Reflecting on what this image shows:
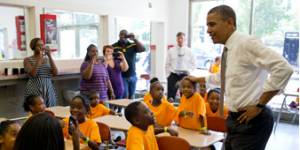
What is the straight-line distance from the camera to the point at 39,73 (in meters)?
4.08

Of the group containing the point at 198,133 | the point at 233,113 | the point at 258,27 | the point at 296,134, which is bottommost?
the point at 296,134

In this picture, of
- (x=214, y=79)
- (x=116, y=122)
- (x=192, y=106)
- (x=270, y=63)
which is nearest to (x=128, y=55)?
(x=116, y=122)

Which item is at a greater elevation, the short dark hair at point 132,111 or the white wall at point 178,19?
the white wall at point 178,19

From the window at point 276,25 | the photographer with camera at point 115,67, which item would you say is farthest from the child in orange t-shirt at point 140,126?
the window at point 276,25

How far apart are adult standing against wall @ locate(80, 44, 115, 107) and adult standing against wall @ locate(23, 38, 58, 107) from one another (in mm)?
537

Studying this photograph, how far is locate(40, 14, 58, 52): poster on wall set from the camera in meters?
4.79

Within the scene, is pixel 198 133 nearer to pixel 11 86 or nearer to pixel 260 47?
pixel 260 47

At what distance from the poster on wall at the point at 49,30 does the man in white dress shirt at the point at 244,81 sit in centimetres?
389

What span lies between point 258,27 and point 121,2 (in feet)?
11.0

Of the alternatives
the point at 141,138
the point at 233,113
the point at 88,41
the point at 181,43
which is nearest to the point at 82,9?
the point at 88,41

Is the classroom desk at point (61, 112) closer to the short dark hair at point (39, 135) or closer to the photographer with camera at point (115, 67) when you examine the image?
the photographer with camera at point (115, 67)

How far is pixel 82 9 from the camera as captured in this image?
551 centimetres

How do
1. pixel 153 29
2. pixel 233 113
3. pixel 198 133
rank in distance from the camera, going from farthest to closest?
pixel 153 29 → pixel 198 133 → pixel 233 113

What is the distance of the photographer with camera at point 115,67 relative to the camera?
4.65m
